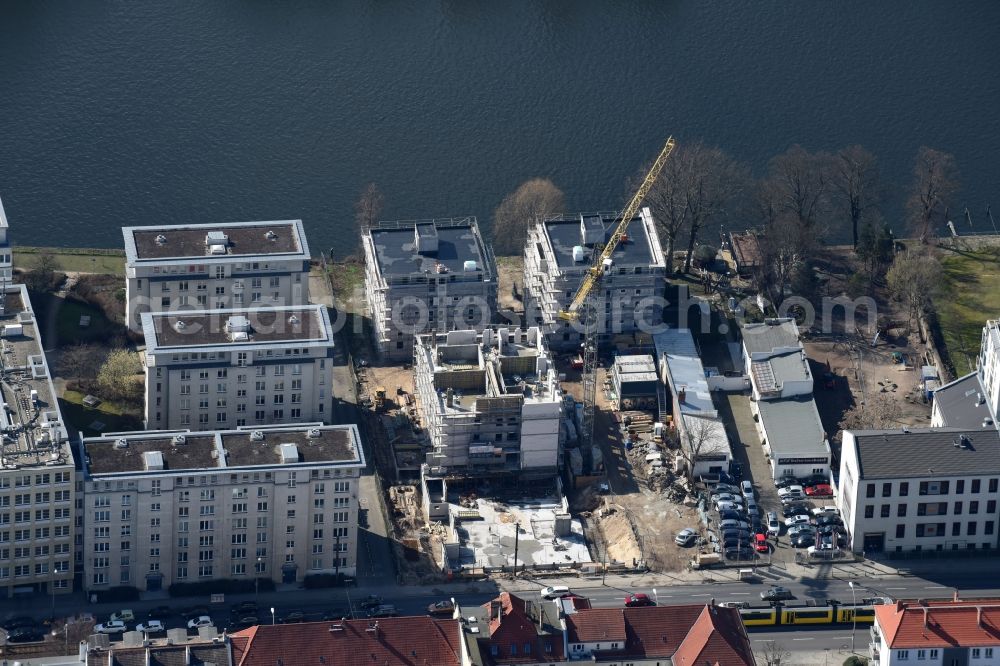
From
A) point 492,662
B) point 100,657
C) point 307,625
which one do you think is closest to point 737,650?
point 492,662

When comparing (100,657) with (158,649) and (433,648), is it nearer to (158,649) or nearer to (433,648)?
(158,649)

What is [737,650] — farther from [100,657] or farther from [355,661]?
[100,657]

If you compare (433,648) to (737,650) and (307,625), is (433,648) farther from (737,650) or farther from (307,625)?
(737,650)

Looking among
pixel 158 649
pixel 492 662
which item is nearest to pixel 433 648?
pixel 492 662

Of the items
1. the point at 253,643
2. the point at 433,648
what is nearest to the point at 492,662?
the point at 433,648
